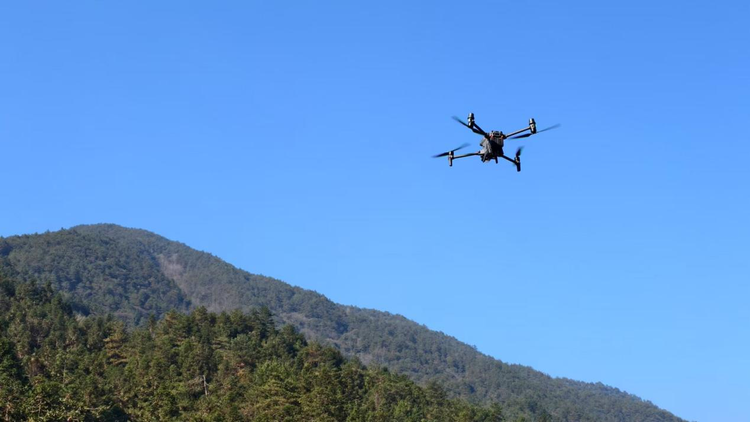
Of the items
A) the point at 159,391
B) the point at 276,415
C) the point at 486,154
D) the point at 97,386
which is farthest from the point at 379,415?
the point at 486,154

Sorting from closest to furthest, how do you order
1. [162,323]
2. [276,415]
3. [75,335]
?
[276,415], [75,335], [162,323]

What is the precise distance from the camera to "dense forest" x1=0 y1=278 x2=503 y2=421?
108 meters

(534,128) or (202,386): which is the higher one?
(534,128)

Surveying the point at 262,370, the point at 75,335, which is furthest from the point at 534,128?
the point at 75,335

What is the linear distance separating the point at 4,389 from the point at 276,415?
1218 inches

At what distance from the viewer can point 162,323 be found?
627 ft

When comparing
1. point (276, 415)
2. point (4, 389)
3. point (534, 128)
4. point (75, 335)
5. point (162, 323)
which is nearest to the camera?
point (534, 128)

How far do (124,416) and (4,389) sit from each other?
88.7 feet

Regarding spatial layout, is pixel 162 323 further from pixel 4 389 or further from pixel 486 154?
pixel 486 154

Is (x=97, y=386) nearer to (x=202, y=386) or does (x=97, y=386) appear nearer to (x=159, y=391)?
(x=159, y=391)

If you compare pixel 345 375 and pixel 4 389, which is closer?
pixel 4 389

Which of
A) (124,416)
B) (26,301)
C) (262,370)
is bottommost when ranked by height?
(124,416)

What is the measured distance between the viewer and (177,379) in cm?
14100

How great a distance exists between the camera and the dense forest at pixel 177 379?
108m
